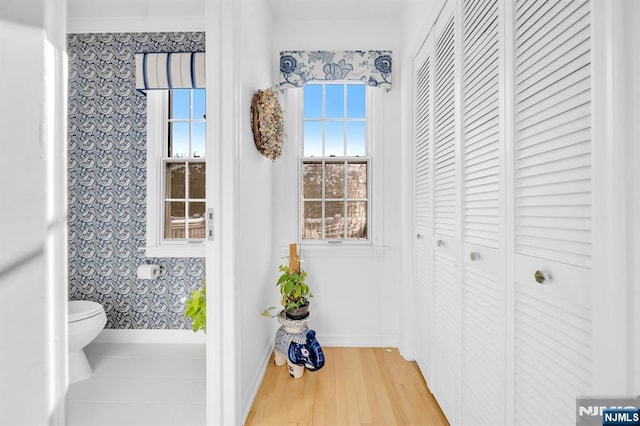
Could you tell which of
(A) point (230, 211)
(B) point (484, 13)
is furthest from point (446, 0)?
(A) point (230, 211)

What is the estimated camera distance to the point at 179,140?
291 cm

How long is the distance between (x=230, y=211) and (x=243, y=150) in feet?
1.32

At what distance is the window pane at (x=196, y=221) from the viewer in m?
2.91

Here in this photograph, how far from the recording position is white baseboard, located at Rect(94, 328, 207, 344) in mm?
2779

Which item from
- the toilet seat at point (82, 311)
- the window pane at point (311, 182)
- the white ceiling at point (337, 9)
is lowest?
the toilet seat at point (82, 311)

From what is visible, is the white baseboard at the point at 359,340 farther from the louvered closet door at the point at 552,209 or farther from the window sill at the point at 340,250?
the louvered closet door at the point at 552,209

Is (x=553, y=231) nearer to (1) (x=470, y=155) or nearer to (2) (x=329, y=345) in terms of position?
(1) (x=470, y=155)

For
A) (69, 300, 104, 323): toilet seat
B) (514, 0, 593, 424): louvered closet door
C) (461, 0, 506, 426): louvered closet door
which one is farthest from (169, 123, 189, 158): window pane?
(514, 0, 593, 424): louvered closet door

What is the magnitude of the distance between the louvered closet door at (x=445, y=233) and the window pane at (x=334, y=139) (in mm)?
1001

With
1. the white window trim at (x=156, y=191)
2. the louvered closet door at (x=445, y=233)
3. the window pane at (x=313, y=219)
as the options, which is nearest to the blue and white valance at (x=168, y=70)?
the white window trim at (x=156, y=191)

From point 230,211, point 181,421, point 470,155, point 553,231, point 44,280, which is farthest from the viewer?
point 181,421

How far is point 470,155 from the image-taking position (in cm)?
145

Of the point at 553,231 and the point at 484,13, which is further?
the point at 484,13

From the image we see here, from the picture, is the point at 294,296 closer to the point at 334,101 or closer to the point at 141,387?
the point at 141,387
